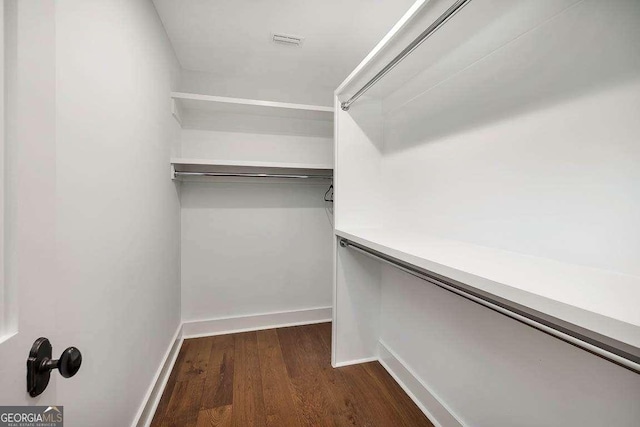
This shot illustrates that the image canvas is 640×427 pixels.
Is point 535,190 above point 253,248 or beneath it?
above

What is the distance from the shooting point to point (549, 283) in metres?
0.69

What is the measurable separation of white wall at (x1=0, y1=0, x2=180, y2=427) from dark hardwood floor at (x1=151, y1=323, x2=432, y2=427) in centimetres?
31

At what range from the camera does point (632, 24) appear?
75 centimetres

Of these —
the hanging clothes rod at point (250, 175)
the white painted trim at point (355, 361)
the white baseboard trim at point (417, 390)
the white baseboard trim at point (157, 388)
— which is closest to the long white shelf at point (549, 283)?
the white baseboard trim at point (417, 390)

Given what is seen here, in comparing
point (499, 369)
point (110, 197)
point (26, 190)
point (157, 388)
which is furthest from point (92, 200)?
point (499, 369)

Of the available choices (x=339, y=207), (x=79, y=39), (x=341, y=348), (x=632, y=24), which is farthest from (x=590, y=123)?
(x=341, y=348)

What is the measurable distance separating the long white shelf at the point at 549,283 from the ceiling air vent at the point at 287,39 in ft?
5.20

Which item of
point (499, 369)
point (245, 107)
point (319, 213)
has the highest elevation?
point (245, 107)

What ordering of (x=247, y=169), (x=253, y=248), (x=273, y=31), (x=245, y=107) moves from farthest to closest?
(x=253, y=248), (x=247, y=169), (x=245, y=107), (x=273, y=31)

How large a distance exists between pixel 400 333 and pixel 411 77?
164 cm

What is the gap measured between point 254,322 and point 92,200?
189 cm

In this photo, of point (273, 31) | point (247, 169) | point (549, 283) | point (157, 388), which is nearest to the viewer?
point (549, 283)

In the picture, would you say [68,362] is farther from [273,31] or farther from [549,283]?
[273,31]

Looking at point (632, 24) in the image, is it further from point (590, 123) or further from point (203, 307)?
point (203, 307)
